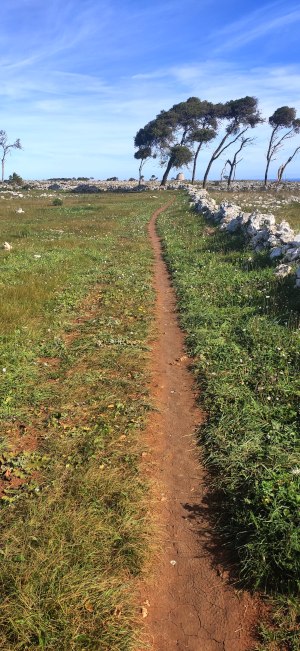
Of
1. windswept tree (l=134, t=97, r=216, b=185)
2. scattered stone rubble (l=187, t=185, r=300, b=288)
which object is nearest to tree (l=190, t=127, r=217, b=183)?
windswept tree (l=134, t=97, r=216, b=185)

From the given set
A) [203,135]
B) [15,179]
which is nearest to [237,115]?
[203,135]

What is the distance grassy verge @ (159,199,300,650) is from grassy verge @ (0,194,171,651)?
1120mm

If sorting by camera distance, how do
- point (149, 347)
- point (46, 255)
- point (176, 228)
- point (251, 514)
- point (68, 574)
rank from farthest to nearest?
1. point (176, 228)
2. point (46, 255)
3. point (149, 347)
4. point (251, 514)
5. point (68, 574)

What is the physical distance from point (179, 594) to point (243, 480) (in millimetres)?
1603

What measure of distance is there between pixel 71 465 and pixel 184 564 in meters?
1.94

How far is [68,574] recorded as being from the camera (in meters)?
3.74

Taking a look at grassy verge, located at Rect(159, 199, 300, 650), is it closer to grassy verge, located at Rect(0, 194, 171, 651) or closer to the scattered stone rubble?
the scattered stone rubble

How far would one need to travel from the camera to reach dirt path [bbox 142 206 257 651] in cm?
355

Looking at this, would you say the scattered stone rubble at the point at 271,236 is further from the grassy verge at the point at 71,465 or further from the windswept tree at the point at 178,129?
the windswept tree at the point at 178,129

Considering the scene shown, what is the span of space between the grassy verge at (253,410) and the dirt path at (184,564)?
23cm

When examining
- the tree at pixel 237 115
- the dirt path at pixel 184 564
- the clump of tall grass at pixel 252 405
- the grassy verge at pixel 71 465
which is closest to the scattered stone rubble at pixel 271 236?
the clump of tall grass at pixel 252 405

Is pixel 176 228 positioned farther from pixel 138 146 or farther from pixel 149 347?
pixel 138 146

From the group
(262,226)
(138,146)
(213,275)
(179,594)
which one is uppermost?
(138,146)

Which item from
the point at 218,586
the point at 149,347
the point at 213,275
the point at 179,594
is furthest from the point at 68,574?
the point at 213,275
